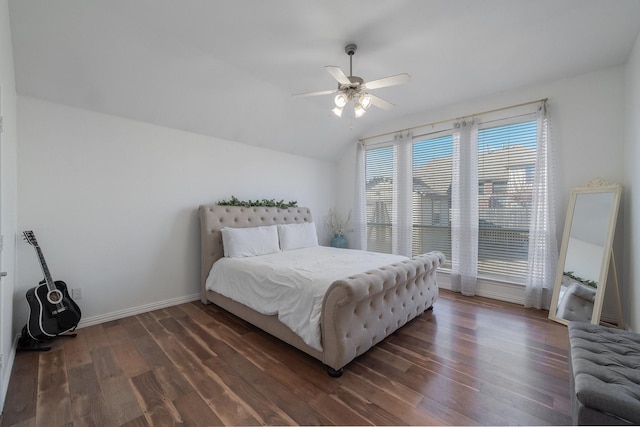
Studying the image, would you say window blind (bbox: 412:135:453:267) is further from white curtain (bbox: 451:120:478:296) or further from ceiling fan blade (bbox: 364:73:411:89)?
ceiling fan blade (bbox: 364:73:411:89)

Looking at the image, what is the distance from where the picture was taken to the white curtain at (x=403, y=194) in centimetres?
434

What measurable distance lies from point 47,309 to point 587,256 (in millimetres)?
5462

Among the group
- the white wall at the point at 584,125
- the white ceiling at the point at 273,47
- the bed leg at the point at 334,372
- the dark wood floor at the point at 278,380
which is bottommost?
the dark wood floor at the point at 278,380

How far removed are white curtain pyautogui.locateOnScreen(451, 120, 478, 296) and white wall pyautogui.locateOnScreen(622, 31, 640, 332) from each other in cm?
139

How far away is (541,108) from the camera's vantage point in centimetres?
316

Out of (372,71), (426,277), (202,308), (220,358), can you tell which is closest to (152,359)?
(220,358)

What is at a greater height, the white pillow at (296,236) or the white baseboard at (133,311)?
the white pillow at (296,236)

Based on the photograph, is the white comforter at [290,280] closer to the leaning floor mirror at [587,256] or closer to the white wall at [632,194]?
the leaning floor mirror at [587,256]

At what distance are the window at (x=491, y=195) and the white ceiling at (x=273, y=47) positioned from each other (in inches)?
28.9

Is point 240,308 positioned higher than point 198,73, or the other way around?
point 198,73

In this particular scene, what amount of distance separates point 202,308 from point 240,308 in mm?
794

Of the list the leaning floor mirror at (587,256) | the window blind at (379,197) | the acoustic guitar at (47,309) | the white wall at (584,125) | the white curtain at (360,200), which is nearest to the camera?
the acoustic guitar at (47,309)

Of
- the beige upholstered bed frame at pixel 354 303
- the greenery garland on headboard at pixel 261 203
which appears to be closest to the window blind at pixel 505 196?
the beige upholstered bed frame at pixel 354 303

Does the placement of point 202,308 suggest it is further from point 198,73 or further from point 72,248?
point 198,73
